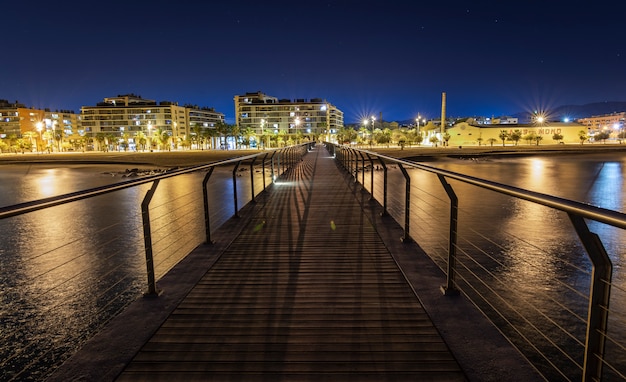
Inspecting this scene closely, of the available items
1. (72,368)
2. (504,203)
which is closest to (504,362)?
(72,368)

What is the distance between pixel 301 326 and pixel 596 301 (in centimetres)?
179

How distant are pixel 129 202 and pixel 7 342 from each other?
10811 mm

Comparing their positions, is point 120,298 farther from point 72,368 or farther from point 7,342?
point 72,368

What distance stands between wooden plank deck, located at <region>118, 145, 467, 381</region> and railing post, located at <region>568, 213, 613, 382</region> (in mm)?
698

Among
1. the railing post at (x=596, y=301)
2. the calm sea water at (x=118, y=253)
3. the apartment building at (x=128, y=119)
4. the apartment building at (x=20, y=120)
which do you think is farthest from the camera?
the apartment building at (x=20, y=120)

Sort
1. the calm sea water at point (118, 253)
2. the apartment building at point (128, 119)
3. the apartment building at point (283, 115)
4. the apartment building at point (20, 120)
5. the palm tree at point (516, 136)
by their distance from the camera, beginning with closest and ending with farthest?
the calm sea water at point (118, 253) → the palm tree at point (516, 136) → the apartment building at point (128, 119) → the apartment building at point (20, 120) → the apartment building at point (283, 115)

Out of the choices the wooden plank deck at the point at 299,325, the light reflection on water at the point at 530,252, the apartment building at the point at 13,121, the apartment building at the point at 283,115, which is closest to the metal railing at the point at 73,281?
the wooden plank deck at the point at 299,325

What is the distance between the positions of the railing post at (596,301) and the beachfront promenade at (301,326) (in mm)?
589

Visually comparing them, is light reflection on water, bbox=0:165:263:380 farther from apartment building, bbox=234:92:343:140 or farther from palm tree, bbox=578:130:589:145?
apartment building, bbox=234:92:343:140

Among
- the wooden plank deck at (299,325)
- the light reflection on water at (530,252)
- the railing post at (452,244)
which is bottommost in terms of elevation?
the light reflection on water at (530,252)

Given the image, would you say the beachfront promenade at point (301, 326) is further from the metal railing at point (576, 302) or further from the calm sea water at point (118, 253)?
the calm sea water at point (118, 253)

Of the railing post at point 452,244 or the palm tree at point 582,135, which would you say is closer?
the railing post at point 452,244

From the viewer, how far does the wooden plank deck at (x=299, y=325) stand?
7.63ft

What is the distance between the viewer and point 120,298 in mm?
5211
